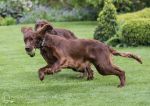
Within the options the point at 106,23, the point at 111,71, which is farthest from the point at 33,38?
the point at 106,23

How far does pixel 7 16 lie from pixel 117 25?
39.7 feet

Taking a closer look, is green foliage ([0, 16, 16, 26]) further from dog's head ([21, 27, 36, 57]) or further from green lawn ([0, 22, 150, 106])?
dog's head ([21, 27, 36, 57])

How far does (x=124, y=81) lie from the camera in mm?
9812

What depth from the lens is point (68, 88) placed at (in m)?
9.73

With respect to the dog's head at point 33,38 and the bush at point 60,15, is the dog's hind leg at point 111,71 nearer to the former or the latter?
the dog's head at point 33,38

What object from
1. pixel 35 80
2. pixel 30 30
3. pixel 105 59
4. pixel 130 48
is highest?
pixel 30 30

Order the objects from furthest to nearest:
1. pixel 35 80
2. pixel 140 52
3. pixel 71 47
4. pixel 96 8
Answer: pixel 96 8 → pixel 140 52 → pixel 35 80 → pixel 71 47

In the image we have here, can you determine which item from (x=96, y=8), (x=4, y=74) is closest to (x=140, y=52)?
(x=4, y=74)

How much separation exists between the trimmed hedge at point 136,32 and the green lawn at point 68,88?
2676mm

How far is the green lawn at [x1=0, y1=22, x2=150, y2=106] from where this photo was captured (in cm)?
866

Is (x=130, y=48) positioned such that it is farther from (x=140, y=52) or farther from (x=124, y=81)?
(x=124, y=81)

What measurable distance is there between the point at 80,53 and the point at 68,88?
66 cm

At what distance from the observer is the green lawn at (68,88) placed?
8664 mm

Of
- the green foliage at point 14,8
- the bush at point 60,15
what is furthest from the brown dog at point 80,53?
the green foliage at point 14,8
